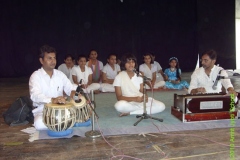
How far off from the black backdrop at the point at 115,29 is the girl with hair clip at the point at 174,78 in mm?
3243

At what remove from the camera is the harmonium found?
349cm

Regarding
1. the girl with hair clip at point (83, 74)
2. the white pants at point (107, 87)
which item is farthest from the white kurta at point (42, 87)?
the white pants at point (107, 87)

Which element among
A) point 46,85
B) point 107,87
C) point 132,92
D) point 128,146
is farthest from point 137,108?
point 107,87

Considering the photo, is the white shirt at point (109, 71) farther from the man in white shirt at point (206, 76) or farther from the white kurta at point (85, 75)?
the man in white shirt at point (206, 76)

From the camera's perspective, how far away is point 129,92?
4.01 meters

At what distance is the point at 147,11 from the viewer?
9.10 m

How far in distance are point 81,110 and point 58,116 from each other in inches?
11.2

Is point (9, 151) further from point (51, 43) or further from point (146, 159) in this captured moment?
point (51, 43)

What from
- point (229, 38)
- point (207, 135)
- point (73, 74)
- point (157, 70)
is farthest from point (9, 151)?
point (229, 38)

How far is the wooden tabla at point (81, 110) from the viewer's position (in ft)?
10.1

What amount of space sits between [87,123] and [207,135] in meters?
1.39

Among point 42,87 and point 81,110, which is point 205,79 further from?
point 42,87

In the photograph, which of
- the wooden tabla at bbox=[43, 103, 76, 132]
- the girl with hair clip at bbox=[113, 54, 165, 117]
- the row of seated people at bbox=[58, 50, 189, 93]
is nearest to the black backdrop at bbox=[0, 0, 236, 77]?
the row of seated people at bbox=[58, 50, 189, 93]

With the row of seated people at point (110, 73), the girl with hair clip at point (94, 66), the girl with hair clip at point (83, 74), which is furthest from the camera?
the girl with hair clip at point (94, 66)
